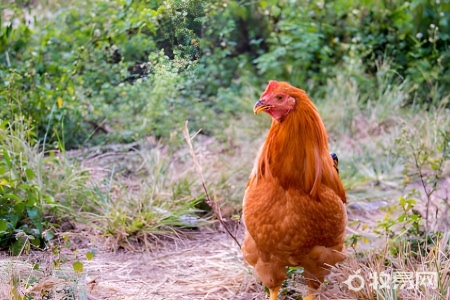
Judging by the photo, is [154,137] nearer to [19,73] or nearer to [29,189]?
[19,73]

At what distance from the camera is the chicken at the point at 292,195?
10.0ft

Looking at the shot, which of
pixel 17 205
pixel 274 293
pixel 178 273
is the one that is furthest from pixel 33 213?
pixel 274 293

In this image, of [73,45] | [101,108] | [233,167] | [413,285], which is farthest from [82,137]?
[413,285]

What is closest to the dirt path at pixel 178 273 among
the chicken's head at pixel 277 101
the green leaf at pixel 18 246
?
the green leaf at pixel 18 246

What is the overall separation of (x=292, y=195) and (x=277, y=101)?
46cm

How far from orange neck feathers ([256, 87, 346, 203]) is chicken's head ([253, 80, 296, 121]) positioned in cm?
2

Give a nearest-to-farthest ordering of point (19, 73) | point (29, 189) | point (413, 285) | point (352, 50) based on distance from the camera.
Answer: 1. point (413, 285)
2. point (29, 189)
3. point (19, 73)
4. point (352, 50)

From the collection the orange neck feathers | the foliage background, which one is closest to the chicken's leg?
the orange neck feathers

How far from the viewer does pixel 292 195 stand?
10.1ft

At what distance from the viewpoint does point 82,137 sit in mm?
6078

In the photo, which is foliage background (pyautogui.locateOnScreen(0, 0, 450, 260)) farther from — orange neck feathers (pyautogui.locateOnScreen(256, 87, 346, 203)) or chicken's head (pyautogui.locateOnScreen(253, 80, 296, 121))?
orange neck feathers (pyautogui.locateOnScreen(256, 87, 346, 203))

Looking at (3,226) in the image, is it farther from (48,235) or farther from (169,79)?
(169,79)

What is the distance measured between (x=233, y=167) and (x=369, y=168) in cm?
139

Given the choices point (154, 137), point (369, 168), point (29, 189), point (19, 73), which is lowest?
point (369, 168)
